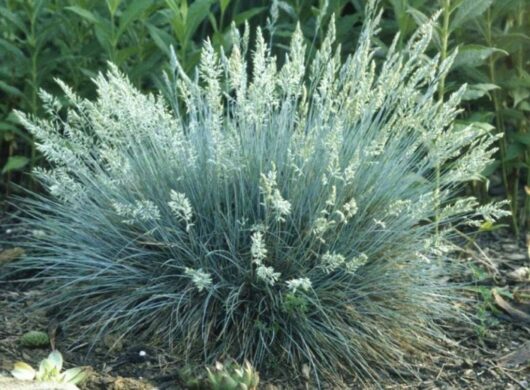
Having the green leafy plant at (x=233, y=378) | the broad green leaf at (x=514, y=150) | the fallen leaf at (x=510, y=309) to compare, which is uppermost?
the green leafy plant at (x=233, y=378)

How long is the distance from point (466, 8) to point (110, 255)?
1902mm

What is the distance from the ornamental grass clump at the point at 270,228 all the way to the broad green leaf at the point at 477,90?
0.57 metres

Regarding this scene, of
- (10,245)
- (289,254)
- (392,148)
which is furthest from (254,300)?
(10,245)

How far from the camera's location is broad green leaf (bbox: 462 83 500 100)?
4.40 meters

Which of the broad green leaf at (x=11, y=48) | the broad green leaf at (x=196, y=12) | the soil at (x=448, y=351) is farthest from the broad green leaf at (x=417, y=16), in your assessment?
the broad green leaf at (x=11, y=48)

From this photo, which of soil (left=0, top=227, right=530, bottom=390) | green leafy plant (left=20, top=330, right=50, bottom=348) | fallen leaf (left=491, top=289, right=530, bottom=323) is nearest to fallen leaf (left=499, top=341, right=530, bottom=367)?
soil (left=0, top=227, right=530, bottom=390)

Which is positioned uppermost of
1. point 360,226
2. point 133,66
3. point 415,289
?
point 133,66

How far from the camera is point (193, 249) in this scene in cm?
371

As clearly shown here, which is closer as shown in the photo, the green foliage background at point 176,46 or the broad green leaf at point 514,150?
the green foliage background at point 176,46

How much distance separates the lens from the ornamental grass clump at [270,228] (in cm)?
357

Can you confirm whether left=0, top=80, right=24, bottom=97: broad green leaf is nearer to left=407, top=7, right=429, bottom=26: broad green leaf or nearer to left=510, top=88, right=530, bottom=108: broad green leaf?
left=407, top=7, right=429, bottom=26: broad green leaf

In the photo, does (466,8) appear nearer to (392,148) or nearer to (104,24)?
(392,148)

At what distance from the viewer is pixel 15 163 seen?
4.91 m

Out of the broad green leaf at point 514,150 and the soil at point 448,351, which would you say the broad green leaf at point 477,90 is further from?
the soil at point 448,351
